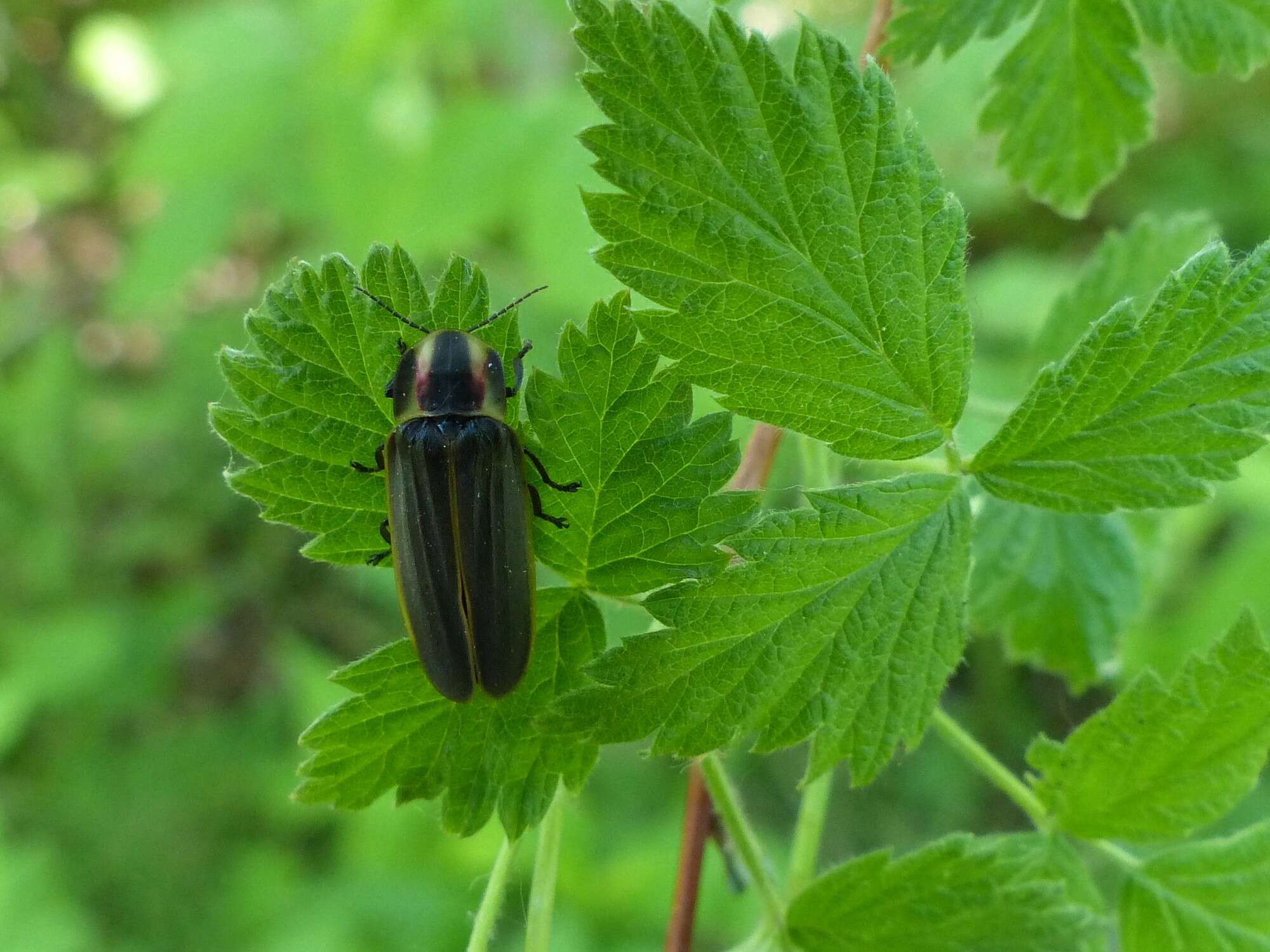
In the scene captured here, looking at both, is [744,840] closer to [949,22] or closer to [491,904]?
[491,904]

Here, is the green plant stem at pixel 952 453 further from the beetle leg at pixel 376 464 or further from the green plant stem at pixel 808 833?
the beetle leg at pixel 376 464

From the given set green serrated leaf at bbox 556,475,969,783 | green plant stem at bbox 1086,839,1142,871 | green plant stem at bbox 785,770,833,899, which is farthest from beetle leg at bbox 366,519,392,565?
green plant stem at bbox 1086,839,1142,871

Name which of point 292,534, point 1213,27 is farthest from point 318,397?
point 292,534

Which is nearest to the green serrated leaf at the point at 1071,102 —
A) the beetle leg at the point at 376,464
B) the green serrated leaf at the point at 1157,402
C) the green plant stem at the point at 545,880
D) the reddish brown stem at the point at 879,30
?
the reddish brown stem at the point at 879,30

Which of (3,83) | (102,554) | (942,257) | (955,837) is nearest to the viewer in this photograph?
(942,257)

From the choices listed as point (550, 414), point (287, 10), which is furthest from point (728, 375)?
point (287, 10)

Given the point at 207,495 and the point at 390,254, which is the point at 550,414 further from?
the point at 207,495

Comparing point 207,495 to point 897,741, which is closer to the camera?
point 897,741

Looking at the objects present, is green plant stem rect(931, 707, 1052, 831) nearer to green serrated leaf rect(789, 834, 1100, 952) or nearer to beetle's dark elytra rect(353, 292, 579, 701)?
green serrated leaf rect(789, 834, 1100, 952)
